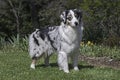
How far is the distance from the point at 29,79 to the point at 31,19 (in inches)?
761

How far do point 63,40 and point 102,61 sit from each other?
262 centimetres

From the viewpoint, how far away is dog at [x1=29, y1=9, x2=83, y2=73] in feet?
32.0

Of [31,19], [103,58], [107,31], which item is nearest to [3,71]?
[103,58]

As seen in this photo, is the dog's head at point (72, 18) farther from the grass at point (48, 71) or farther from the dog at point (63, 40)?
the grass at point (48, 71)

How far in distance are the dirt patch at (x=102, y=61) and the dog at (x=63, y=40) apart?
1.57 metres

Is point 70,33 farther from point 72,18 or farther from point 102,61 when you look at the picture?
point 102,61

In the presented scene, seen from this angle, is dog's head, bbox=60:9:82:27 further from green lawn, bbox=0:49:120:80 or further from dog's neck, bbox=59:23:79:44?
green lawn, bbox=0:49:120:80

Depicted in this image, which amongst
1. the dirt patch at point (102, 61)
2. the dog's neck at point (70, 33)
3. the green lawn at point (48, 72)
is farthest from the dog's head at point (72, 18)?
the dirt patch at point (102, 61)

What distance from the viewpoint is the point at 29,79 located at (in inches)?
361

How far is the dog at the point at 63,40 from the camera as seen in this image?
384 inches

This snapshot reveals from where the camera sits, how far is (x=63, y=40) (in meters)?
10.0

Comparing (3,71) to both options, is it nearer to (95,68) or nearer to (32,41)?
(32,41)

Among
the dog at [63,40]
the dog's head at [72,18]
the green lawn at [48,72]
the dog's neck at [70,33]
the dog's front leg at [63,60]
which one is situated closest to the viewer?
the green lawn at [48,72]

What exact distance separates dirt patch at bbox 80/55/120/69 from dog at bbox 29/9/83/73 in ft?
5.14
